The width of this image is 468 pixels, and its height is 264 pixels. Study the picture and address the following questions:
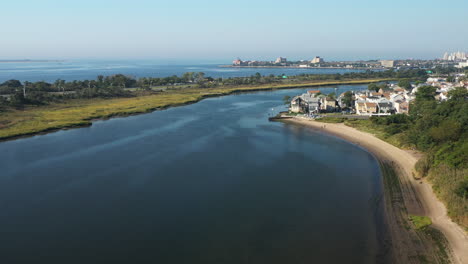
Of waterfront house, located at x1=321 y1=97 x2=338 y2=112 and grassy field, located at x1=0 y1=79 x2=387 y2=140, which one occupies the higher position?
waterfront house, located at x1=321 y1=97 x2=338 y2=112

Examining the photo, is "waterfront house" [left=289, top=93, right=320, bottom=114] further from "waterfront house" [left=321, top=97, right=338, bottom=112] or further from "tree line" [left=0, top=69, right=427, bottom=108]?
"tree line" [left=0, top=69, right=427, bottom=108]

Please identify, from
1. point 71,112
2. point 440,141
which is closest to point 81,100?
point 71,112

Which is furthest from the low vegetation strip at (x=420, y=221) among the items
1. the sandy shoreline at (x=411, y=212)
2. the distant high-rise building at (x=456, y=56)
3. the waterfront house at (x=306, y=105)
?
the distant high-rise building at (x=456, y=56)

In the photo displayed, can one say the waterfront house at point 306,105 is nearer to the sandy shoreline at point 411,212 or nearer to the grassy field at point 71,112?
the sandy shoreline at point 411,212

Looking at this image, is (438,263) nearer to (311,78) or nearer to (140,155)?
(140,155)

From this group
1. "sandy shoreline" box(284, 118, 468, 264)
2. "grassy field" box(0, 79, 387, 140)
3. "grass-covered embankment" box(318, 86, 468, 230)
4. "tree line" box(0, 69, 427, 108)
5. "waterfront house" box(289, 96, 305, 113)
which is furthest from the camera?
"tree line" box(0, 69, 427, 108)

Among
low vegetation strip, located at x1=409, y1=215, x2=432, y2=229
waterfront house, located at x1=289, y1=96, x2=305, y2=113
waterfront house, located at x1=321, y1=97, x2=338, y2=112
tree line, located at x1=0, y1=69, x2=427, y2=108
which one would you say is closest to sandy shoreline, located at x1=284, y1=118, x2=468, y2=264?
low vegetation strip, located at x1=409, y1=215, x2=432, y2=229

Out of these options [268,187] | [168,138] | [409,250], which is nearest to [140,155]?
[168,138]
